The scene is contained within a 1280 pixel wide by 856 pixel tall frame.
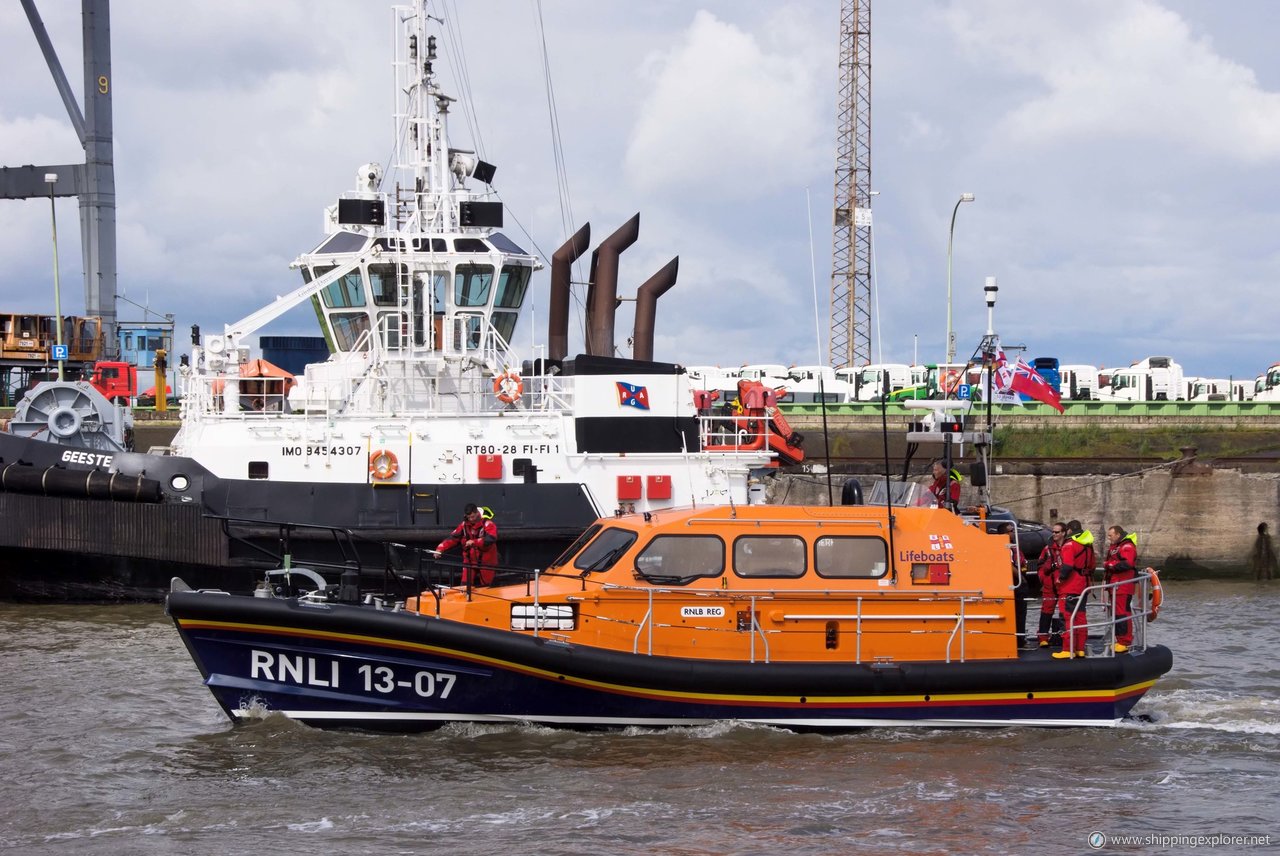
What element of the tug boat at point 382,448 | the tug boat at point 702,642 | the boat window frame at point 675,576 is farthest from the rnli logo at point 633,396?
the boat window frame at point 675,576

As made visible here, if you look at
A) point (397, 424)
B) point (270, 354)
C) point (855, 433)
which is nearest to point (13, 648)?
point (397, 424)

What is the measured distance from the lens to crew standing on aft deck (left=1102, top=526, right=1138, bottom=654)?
10.5 meters

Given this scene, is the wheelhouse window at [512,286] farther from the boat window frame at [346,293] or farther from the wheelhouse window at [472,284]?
the boat window frame at [346,293]

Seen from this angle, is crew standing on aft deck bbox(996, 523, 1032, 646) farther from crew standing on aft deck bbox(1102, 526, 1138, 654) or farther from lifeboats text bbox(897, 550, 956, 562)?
crew standing on aft deck bbox(1102, 526, 1138, 654)

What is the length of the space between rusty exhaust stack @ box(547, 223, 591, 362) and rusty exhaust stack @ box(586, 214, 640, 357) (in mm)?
329

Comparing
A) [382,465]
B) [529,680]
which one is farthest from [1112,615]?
[382,465]

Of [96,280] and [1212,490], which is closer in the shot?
[1212,490]

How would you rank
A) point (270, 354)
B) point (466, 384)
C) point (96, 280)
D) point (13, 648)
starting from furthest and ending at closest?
point (270, 354)
point (96, 280)
point (466, 384)
point (13, 648)

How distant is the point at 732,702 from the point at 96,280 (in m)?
29.4

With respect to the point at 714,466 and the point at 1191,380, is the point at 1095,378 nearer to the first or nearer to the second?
the point at 1191,380

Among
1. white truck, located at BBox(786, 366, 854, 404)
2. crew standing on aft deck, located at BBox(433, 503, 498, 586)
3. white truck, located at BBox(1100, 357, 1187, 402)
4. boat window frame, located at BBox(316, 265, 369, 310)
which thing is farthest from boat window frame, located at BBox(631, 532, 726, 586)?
white truck, located at BBox(1100, 357, 1187, 402)

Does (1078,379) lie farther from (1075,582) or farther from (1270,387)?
(1075,582)

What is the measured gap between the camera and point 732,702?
990cm

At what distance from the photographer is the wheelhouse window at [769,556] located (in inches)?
398
